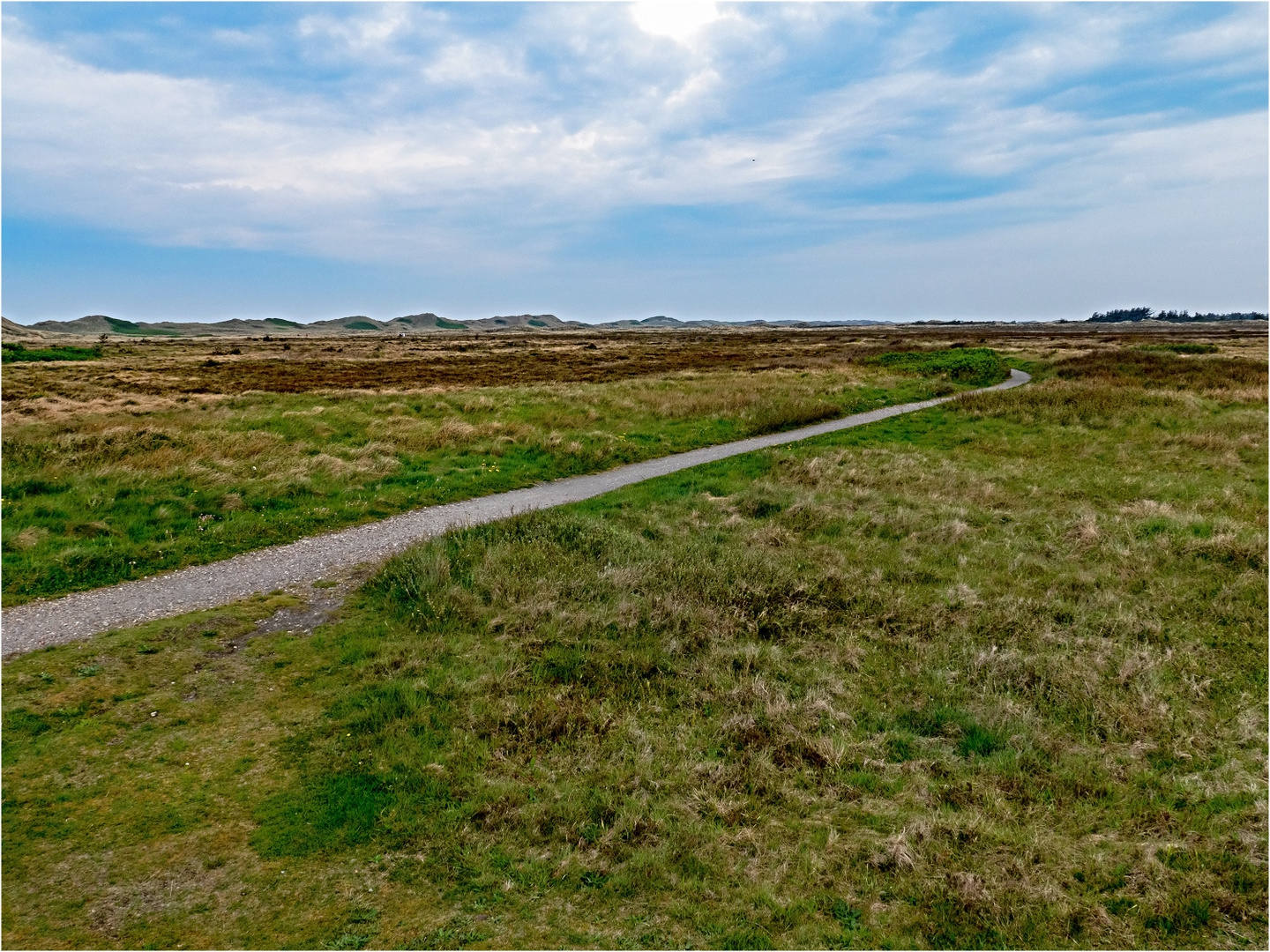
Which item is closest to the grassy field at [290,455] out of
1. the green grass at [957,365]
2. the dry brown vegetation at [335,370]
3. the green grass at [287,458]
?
the green grass at [287,458]

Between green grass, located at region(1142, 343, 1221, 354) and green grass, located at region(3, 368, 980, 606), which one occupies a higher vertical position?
green grass, located at region(1142, 343, 1221, 354)

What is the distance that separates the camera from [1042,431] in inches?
1054

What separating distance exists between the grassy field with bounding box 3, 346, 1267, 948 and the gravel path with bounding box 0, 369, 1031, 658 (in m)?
0.74

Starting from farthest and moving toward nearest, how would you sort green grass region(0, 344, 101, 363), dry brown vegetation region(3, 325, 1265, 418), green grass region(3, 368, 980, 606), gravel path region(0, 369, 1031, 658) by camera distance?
green grass region(0, 344, 101, 363), dry brown vegetation region(3, 325, 1265, 418), green grass region(3, 368, 980, 606), gravel path region(0, 369, 1031, 658)

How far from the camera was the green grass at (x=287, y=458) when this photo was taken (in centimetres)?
1383

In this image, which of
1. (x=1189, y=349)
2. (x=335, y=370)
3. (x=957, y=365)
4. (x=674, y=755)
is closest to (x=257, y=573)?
(x=674, y=755)

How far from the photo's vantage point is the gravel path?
34.6ft

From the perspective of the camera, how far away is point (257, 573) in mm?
12852

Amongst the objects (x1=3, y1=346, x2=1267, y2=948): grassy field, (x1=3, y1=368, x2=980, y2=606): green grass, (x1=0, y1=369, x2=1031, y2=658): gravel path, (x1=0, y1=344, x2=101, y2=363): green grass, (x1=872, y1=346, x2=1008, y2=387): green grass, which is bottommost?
(x1=3, y1=346, x2=1267, y2=948): grassy field

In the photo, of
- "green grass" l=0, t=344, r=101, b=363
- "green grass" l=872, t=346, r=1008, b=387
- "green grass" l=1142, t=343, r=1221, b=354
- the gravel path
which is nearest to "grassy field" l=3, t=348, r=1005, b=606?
the gravel path

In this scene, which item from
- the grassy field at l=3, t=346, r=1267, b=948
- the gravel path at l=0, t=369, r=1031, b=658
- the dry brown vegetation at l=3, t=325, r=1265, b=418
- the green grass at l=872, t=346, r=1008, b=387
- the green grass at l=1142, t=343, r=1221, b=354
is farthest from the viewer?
the green grass at l=1142, t=343, r=1221, b=354

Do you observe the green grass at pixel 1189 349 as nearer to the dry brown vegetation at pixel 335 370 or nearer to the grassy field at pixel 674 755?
the dry brown vegetation at pixel 335 370

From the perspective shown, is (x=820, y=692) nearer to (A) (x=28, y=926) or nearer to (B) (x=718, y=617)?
(B) (x=718, y=617)

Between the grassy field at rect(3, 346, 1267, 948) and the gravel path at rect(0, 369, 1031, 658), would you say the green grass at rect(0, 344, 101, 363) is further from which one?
the grassy field at rect(3, 346, 1267, 948)
